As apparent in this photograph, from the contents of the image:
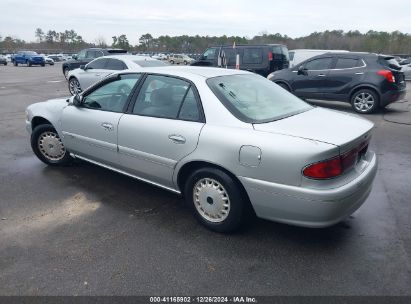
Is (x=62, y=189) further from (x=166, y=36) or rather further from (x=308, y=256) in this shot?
(x=166, y=36)

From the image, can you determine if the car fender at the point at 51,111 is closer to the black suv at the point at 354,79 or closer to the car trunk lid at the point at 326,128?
the car trunk lid at the point at 326,128

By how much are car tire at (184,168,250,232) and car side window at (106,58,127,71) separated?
8.66 metres

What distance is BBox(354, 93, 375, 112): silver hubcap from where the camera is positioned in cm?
959

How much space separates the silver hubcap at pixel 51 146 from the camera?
5168 mm

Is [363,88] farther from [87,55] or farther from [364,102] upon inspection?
[87,55]

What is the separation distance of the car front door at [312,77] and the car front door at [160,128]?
24.9 feet

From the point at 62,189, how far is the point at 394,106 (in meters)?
10.5

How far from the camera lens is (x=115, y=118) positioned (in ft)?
13.5

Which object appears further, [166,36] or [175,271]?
[166,36]

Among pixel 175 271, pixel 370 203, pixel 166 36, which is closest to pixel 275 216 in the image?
pixel 175 271

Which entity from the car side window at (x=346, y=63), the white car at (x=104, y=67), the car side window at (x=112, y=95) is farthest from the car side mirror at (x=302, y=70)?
the car side window at (x=112, y=95)

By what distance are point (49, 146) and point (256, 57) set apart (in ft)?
33.6

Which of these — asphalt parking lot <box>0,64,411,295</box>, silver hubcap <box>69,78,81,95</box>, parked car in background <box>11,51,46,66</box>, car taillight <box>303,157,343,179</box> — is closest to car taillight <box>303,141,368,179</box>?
car taillight <box>303,157,343,179</box>

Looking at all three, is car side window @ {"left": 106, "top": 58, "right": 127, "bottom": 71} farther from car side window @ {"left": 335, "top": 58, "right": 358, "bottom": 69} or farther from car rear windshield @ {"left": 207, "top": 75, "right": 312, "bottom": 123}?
car rear windshield @ {"left": 207, "top": 75, "right": 312, "bottom": 123}
